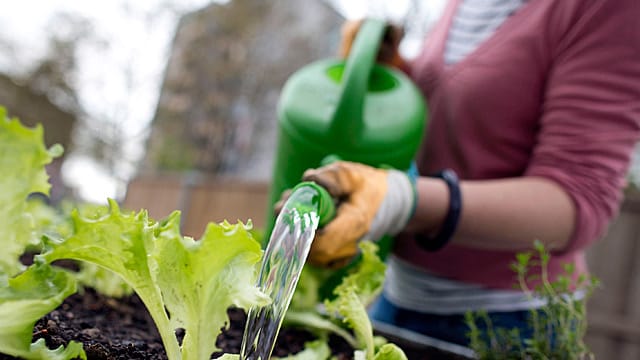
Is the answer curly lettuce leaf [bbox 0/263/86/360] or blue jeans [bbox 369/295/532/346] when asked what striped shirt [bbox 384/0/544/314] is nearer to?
blue jeans [bbox 369/295/532/346]

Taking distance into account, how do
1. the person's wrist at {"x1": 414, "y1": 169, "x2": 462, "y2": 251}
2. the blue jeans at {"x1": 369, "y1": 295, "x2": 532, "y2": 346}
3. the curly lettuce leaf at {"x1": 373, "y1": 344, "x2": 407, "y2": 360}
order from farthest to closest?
→ the blue jeans at {"x1": 369, "y1": 295, "x2": 532, "y2": 346}
the person's wrist at {"x1": 414, "y1": 169, "x2": 462, "y2": 251}
the curly lettuce leaf at {"x1": 373, "y1": 344, "x2": 407, "y2": 360}

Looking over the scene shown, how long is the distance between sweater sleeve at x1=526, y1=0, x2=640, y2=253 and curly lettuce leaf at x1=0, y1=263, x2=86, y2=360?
0.72m

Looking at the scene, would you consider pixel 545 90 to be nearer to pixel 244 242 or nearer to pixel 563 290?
pixel 563 290

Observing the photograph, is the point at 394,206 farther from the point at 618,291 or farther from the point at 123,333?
the point at 618,291

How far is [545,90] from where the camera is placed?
957 millimetres

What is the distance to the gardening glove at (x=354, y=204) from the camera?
0.67 m

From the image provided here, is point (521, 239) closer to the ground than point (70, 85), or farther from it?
closer to the ground

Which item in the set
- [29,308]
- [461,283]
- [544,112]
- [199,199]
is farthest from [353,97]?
[199,199]

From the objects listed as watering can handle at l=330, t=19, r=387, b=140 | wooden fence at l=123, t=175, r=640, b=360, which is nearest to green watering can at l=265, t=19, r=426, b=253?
watering can handle at l=330, t=19, r=387, b=140

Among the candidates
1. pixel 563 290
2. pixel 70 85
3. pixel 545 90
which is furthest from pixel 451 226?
pixel 70 85

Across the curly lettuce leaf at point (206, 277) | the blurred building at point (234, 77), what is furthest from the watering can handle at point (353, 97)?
the blurred building at point (234, 77)

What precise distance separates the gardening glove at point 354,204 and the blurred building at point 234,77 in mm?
5907

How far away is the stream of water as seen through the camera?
43cm

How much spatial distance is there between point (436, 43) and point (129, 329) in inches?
31.9
